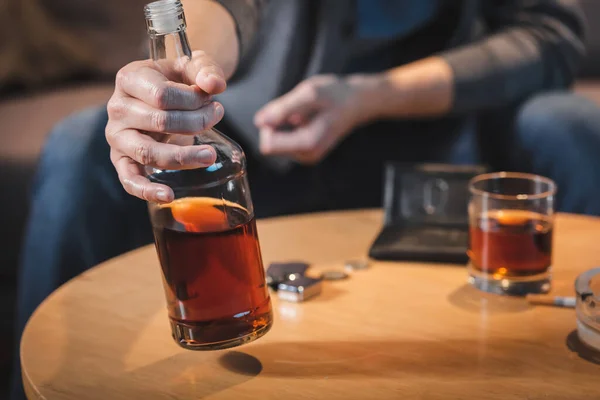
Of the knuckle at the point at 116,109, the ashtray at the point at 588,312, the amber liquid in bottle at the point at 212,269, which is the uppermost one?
the knuckle at the point at 116,109

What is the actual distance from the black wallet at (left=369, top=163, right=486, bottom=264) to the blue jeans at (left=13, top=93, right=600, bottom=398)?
0.92 ft

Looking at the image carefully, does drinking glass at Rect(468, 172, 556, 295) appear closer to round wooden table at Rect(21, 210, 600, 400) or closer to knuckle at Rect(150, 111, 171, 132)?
round wooden table at Rect(21, 210, 600, 400)

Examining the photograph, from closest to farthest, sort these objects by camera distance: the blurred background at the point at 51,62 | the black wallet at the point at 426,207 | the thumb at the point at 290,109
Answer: the black wallet at the point at 426,207, the thumb at the point at 290,109, the blurred background at the point at 51,62

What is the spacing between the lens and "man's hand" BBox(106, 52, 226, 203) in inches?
25.5

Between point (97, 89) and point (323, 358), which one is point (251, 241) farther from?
point (97, 89)

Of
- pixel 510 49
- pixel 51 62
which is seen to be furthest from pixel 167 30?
pixel 51 62

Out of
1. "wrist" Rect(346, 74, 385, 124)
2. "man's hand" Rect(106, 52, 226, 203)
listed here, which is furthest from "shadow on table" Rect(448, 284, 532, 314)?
"wrist" Rect(346, 74, 385, 124)

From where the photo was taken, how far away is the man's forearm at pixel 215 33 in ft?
2.96

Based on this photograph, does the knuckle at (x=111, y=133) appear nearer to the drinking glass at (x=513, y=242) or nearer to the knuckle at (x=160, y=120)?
the knuckle at (x=160, y=120)

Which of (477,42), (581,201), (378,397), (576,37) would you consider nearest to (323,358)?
(378,397)

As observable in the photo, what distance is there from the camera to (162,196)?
2.15ft

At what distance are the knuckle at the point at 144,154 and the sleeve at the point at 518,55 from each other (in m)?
0.80

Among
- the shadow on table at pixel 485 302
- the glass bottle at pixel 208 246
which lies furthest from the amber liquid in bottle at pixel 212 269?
the shadow on table at pixel 485 302

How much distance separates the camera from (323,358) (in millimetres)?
734
